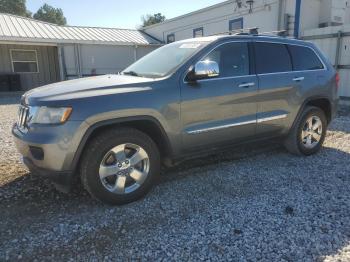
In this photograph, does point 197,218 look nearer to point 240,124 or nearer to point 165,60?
point 240,124

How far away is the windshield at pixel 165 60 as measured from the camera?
4.04 meters

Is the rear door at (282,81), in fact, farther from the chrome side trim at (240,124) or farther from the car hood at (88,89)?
the car hood at (88,89)

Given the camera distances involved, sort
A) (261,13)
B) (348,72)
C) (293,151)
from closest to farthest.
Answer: (293,151) → (348,72) → (261,13)

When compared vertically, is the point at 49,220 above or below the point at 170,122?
below

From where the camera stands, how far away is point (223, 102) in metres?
4.16

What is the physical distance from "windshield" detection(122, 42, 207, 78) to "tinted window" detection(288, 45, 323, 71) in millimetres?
1728

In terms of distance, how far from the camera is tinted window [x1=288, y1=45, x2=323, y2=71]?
5.08m

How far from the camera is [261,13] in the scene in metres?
13.7

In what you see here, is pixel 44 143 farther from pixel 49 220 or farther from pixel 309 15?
pixel 309 15

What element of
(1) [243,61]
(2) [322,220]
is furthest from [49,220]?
(1) [243,61]

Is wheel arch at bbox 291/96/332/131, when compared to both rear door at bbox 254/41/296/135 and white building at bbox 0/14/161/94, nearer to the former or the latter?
rear door at bbox 254/41/296/135

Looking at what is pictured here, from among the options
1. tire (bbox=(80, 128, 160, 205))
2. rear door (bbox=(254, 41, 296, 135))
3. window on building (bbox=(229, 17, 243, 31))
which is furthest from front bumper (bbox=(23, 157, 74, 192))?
window on building (bbox=(229, 17, 243, 31))

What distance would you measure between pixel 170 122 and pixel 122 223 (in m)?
1.25

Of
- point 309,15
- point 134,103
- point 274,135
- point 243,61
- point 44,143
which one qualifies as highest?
point 309,15
